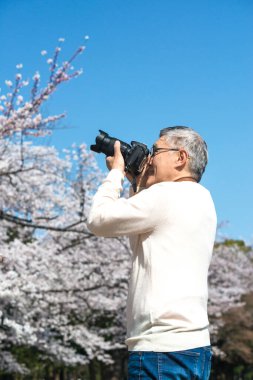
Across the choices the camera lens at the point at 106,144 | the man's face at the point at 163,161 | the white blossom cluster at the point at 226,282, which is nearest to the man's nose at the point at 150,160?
the man's face at the point at 163,161

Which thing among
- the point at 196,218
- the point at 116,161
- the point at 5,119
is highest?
the point at 5,119

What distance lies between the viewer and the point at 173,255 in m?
2.26

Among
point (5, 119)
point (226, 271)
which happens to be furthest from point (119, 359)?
point (5, 119)

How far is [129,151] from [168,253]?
0.51 m

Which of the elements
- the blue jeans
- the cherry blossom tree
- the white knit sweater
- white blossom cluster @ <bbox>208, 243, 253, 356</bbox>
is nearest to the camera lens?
the white knit sweater

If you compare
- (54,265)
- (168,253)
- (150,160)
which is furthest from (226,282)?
(168,253)

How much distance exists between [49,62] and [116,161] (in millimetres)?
6324

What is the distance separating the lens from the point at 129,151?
2.52 metres

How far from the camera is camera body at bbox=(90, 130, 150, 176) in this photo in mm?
2502

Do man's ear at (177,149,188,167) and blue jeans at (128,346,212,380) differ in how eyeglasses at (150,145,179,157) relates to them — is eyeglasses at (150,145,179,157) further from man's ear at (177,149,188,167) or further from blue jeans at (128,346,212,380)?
blue jeans at (128,346,212,380)

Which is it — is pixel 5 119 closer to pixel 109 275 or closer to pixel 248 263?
pixel 109 275

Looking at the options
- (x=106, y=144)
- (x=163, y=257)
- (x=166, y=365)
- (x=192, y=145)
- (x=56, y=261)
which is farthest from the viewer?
(x=56, y=261)

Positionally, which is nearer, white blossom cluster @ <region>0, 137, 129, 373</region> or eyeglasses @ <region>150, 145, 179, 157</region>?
eyeglasses @ <region>150, 145, 179, 157</region>

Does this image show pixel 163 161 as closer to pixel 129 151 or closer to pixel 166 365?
pixel 129 151
